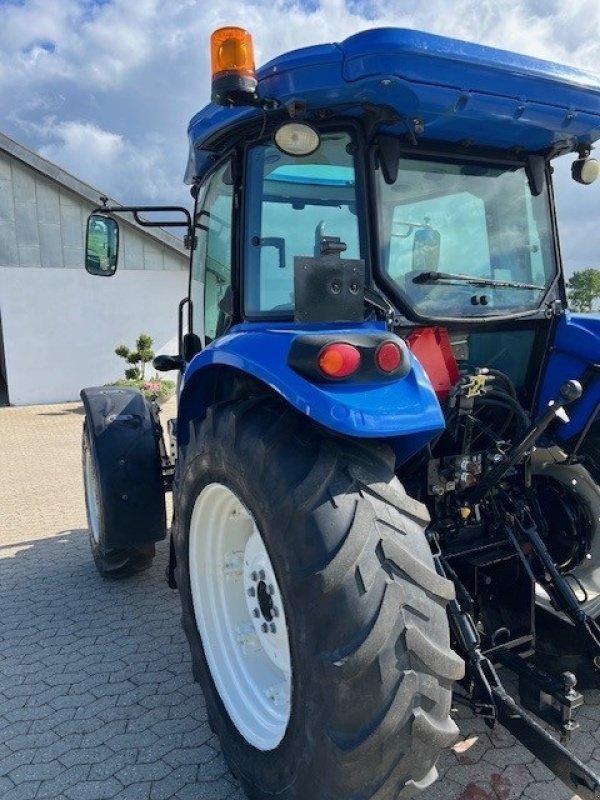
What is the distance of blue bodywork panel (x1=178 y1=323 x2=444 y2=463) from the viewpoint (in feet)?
5.16

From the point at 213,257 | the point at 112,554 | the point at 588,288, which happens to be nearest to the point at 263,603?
the point at 213,257

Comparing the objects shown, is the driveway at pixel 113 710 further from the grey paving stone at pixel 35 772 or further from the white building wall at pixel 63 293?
the white building wall at pixel 63 293

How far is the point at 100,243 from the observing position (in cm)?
329

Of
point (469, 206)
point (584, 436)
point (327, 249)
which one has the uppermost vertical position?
point (469, 206)

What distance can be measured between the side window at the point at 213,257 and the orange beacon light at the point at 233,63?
660 mm

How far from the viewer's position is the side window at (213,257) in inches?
104

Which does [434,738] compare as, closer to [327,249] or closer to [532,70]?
[327,249]

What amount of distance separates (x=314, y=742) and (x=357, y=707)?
191mm

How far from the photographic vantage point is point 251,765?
1908mm

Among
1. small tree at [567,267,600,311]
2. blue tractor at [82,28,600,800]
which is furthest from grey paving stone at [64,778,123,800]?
small tree at [567,267,600,311]

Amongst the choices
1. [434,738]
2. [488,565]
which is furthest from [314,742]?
[488,565]

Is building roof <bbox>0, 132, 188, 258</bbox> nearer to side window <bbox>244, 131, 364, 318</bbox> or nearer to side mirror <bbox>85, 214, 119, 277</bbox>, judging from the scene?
side mirror <bbox>85, 214, 119, 277</bbox>

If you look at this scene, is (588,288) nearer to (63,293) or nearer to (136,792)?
(136,792)

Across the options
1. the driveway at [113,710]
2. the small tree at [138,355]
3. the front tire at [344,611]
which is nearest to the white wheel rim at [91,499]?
the driveway at [113,710]
